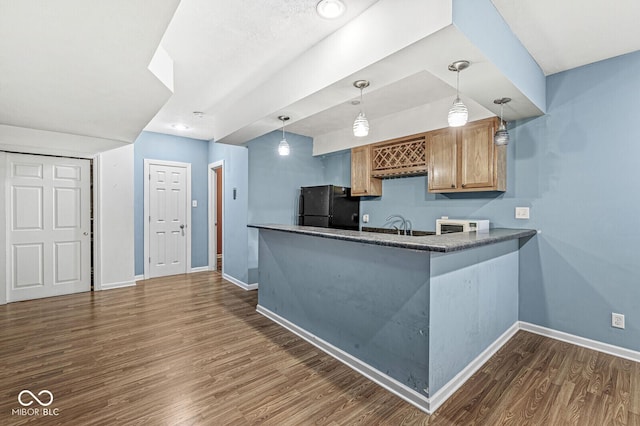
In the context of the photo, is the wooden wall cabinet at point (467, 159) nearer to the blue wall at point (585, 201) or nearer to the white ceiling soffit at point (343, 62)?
the blue wall at point (585, 201)

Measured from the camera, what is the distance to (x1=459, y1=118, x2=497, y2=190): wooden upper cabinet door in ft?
10.0

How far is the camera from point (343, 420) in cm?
179

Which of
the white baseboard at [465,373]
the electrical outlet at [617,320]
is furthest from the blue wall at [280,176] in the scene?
the electrical outlet at [617,320]

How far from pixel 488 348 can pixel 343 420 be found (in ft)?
4.87

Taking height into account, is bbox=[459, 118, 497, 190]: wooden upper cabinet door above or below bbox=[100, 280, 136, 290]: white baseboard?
above

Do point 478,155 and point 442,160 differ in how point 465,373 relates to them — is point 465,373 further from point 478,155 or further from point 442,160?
point 442,160

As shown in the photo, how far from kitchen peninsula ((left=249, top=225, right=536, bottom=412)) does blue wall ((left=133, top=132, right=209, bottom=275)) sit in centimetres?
341

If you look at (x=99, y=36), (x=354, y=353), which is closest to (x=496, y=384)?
(x=354, y=353)

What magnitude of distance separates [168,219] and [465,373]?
518 cm

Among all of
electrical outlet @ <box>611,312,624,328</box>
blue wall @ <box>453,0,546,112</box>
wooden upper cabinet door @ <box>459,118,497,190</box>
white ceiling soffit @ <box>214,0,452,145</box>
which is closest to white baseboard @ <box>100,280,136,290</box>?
white ceiling soffit @ <box>214,0,452,145</box>

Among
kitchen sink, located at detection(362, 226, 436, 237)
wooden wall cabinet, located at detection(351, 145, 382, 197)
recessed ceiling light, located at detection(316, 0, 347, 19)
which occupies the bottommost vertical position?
kitchen sink, located at detection(362, 226, 436, 237)

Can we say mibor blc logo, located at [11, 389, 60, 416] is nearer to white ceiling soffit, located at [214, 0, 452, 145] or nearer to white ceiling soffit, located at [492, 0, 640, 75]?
white ceiling soffit, located at [214, 0, 452, 145]

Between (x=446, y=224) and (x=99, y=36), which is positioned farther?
(x=446, y=224)

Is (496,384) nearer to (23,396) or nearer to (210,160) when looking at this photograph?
(23,396)
